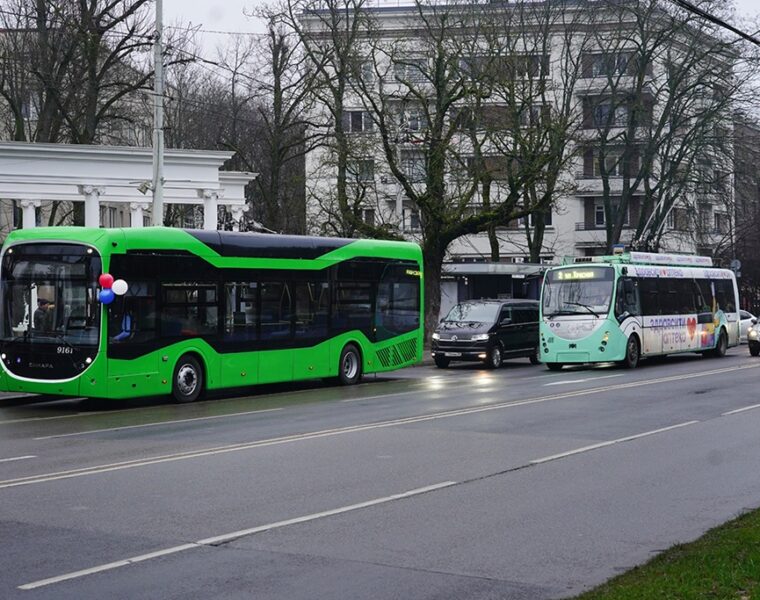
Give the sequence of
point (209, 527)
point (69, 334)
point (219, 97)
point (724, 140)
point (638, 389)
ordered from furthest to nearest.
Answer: point (219, 97)
point (724, 140)
point (638, 389)
point (69, 334)
point (209, 527)

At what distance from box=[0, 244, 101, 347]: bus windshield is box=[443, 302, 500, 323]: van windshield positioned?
1602cm

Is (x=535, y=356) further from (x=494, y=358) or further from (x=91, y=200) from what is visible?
(x=91, y=200)

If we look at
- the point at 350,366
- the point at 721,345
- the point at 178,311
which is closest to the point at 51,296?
the point at 178,311

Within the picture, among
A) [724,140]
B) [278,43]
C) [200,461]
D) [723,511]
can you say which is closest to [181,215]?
[278,43]

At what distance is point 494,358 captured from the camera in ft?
113

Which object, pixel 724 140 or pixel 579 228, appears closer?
pixel 724 140

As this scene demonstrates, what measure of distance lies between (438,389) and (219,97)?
46.2m

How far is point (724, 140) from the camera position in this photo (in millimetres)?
50781

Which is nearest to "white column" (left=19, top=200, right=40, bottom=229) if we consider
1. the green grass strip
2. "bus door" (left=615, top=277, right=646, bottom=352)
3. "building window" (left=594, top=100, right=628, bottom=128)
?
"bus door" (left=615, top=277, right=646, bottom=352)

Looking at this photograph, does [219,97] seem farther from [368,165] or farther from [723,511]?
[723,511]

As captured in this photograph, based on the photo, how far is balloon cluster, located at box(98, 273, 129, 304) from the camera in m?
20.4

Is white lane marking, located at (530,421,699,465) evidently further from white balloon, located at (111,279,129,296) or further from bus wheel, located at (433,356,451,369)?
bus wheel, located at (433,356,451,369)

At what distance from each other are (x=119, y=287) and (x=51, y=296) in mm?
1247

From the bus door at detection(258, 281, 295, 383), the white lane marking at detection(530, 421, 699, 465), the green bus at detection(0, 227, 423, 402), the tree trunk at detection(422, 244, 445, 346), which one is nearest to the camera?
the white lane marking at detection(530, 421, 699, 465)
